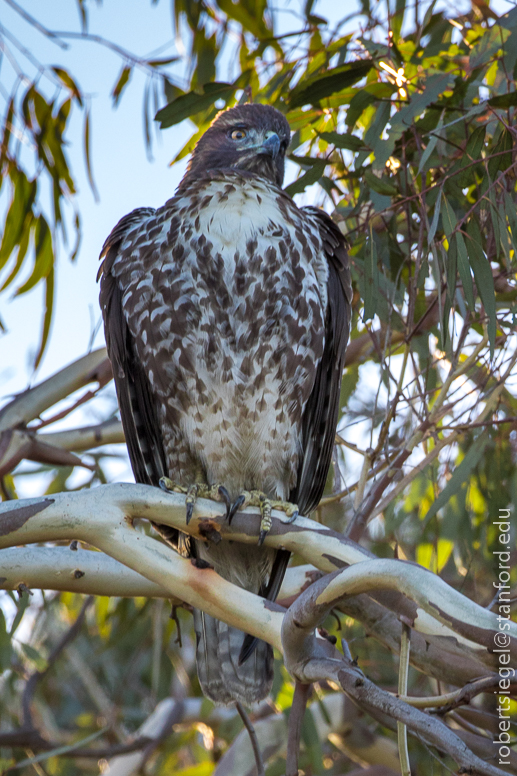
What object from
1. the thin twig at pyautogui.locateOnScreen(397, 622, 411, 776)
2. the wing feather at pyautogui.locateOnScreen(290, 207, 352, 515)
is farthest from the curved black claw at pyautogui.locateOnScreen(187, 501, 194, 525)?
the wing feather at pyautogui.locateOnScreen(290, 207, 352, 515)

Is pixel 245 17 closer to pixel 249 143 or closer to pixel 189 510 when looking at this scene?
pixel 249 143

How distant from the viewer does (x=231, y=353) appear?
276cm

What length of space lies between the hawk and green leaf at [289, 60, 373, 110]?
33cm

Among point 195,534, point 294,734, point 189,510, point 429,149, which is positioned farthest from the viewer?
point 429,149

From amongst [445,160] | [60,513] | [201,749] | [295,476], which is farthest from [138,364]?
[201,749]

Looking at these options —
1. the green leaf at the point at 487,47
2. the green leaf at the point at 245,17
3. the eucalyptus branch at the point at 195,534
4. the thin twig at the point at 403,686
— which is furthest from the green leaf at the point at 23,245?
the thin twig at the point at 403,686

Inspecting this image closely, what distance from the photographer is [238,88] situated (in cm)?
349

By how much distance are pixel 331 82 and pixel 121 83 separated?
1473 mm

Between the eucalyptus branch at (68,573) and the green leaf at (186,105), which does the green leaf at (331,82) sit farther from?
the eucalyptus branch at (68,573)

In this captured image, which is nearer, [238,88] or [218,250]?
[218,250]

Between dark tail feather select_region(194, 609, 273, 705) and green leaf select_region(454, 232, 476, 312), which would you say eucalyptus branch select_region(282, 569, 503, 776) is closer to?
dark tail feather select_region(194, 609, 273, 705)

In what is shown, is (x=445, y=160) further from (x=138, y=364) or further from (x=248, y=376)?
(x=138, y=364)

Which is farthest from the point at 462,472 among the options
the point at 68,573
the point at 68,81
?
the point at 68,81

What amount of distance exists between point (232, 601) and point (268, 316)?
3.53 ft
